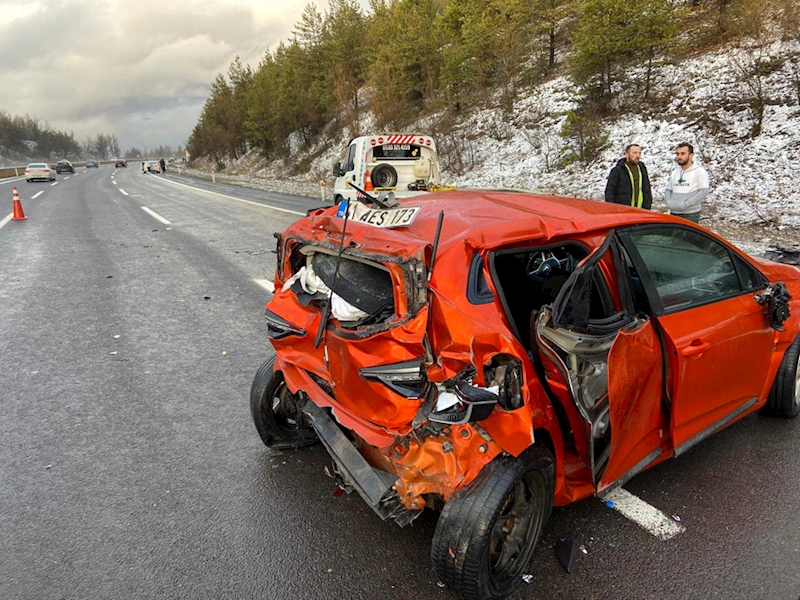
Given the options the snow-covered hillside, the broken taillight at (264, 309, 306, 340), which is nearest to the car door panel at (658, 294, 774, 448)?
the broken taillight at (264, 309, 306, 340)

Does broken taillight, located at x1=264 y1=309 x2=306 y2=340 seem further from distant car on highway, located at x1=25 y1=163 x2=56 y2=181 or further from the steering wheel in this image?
distant car on highway, located at x1=25 y1=163 x2=56 y2=181

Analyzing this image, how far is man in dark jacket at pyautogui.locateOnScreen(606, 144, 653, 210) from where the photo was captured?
670 centimetres

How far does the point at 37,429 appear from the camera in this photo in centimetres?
372

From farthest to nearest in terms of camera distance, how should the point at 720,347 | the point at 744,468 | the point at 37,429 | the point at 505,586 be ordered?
the point at 37,429, the point at 744,468, the point at 720,347, the point at 505,586

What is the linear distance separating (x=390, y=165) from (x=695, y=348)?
9.98 meters

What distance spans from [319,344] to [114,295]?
18.7 ft

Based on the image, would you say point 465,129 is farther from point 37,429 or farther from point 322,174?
point 37,429

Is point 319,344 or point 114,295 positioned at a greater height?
point 319,344

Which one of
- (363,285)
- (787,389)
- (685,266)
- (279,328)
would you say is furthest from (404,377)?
(787,389)

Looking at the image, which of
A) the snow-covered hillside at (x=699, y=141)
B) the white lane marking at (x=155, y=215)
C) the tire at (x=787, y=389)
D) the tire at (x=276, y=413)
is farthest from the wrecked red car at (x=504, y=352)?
the white lane marking at (x=155, y=215)

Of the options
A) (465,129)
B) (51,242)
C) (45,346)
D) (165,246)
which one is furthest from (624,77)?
(45,346)

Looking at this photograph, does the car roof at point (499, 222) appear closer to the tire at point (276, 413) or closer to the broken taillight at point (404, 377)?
the broken taillight at point (404, 377)

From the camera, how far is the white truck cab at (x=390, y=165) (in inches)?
465

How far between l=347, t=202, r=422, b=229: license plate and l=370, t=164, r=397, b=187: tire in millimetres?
9008
